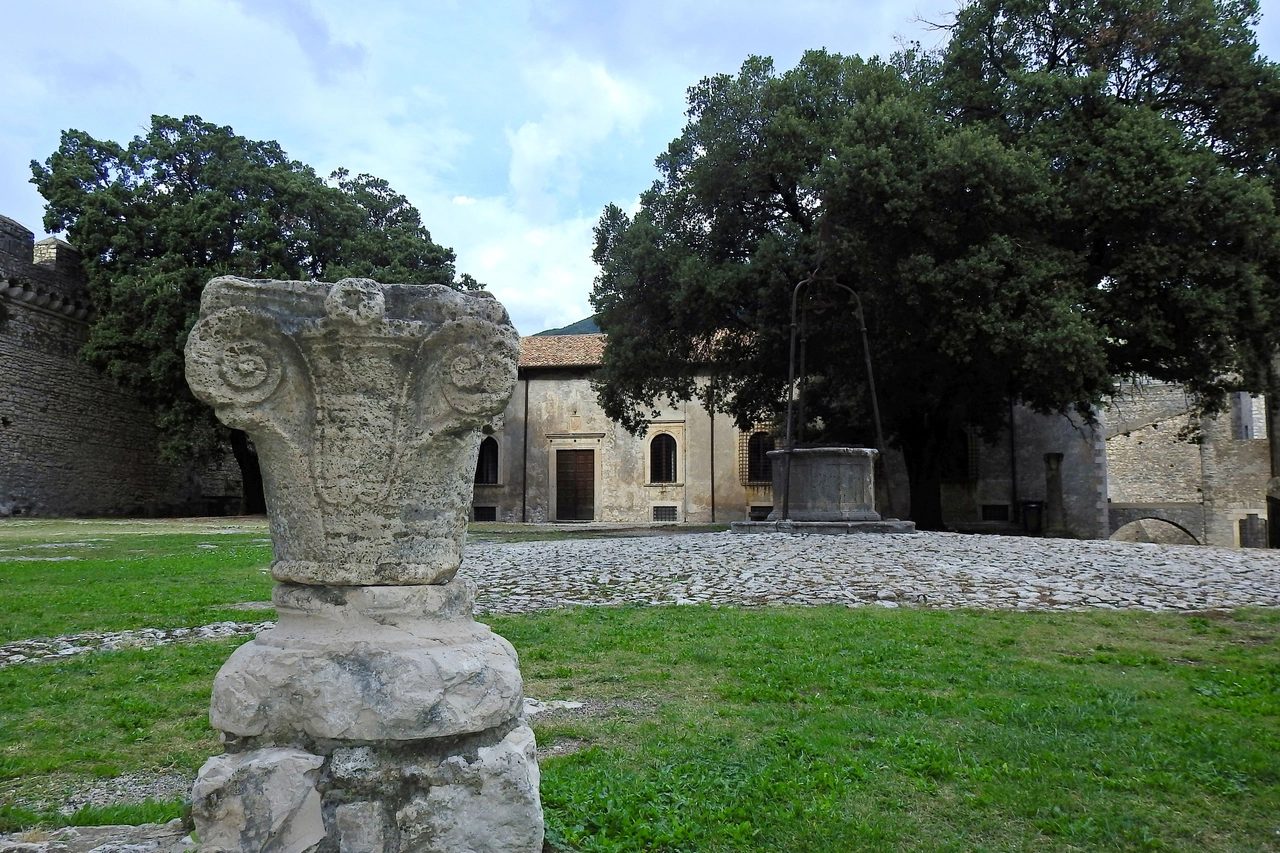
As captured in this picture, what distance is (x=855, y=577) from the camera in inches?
336

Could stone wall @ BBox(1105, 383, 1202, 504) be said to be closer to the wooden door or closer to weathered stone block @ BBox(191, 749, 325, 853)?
the wooden door

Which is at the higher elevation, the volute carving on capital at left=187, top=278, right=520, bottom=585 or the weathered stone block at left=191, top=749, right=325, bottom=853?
the volute carving on capital at left=187, top=278, right=520, bottom=585

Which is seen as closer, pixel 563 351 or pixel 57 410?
pixel 57 410

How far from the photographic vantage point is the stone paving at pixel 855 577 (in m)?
7.38

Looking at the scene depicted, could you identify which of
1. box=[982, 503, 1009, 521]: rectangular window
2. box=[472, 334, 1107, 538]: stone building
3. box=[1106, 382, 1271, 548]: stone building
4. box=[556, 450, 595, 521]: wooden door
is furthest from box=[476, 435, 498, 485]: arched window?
box=[1106, 382, 1271, 548]: stone building

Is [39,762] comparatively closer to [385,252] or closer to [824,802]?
[824,802]

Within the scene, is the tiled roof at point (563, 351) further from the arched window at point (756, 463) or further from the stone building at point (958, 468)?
the arched window at point (756, 463)

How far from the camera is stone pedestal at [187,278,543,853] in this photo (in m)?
2.29

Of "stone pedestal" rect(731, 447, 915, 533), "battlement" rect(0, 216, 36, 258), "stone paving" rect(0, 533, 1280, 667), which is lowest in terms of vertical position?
"stone paving" rect(0, 533, 1280, 667)

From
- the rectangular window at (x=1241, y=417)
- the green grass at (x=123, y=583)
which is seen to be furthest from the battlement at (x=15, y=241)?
the rectangular window at (x=1241, y=417)

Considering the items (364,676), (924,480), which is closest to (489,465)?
(924,480)

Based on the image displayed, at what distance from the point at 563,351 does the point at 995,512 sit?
583 inches

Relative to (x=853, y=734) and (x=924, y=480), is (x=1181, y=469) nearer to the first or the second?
(x=924, y=480)

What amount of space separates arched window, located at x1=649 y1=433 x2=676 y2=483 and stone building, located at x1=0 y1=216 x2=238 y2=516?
1576 centimetres
